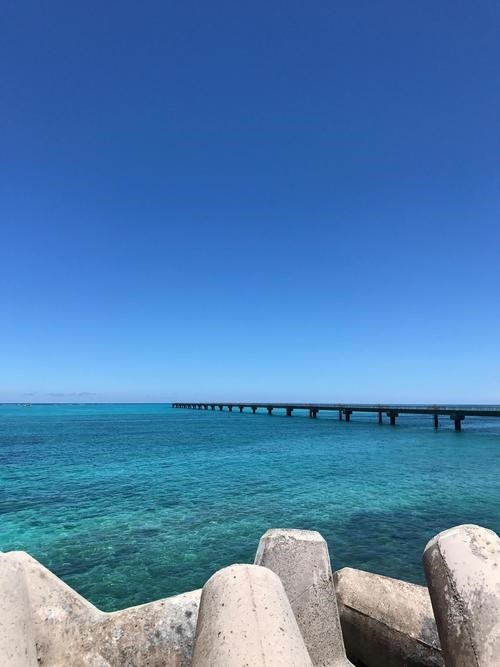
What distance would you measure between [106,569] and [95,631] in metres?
7.29

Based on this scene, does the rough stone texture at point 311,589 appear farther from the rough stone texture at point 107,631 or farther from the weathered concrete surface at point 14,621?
the weathered concrete surface at point 14,621

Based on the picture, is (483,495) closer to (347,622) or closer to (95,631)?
(347,622)

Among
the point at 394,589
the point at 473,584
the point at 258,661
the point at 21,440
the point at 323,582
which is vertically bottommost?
the point at 21,440

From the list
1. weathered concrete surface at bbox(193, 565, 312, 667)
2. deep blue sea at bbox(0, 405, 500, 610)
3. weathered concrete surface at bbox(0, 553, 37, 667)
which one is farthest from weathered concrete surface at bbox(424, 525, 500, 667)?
deep blue sea at bbox(0, 405, 500, 610)

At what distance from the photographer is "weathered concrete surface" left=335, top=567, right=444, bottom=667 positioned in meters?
4.39

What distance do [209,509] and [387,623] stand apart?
38.8 feet

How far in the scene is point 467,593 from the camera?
301cm

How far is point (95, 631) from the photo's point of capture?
395 cm

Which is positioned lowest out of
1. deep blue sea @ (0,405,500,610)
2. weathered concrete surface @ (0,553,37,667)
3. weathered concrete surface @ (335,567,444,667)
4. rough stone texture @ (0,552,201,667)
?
deep blue sea @ (0,405,500,610)

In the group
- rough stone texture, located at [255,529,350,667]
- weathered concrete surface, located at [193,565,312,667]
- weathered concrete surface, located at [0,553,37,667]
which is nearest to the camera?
weathered concrete surface, located at [193,565,312,667]

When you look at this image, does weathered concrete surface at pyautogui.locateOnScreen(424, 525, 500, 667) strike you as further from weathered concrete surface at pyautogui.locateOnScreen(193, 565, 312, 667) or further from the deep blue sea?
the deep blue sea

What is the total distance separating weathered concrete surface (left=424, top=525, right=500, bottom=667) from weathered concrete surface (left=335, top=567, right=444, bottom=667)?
5.21 ft

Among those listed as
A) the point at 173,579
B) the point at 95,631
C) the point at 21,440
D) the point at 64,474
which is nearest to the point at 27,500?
the point at 64,474

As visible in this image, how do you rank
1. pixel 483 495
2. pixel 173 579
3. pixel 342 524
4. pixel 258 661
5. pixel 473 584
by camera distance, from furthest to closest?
pixel 483 495, pixel 342 524, pixel 173 579, pixel 473 584, pixel 258 661
